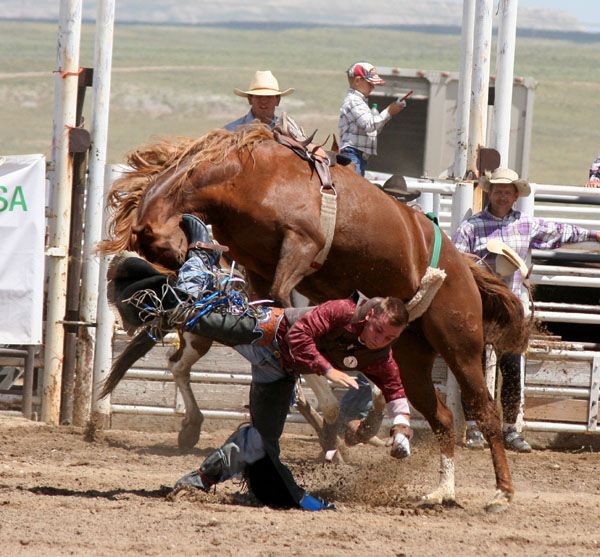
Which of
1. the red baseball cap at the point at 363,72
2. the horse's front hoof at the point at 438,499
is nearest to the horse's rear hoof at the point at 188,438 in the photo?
the horse's front hoof at the point at 438,499

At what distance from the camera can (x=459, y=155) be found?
8.52m

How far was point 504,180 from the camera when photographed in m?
7.75

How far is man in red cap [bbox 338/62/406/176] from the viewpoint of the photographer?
889 cm

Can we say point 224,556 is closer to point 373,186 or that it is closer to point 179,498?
point 179,498

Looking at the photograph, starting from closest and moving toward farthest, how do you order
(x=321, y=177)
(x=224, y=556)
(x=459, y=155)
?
1. (x=224, y=556)
2. (x=321, y=177)
3. (x=459, y=155)

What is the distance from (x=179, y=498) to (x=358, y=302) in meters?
1.28

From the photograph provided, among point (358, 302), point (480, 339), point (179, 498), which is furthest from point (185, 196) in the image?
point (480, 339)

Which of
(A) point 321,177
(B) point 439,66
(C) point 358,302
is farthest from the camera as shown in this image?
(B) point 439,66

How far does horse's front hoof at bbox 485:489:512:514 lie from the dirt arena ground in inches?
2.6

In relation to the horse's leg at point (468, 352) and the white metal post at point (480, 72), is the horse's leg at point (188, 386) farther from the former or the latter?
the white metal post at point (480, 72)

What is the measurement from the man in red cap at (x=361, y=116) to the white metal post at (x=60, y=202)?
2.00 meters

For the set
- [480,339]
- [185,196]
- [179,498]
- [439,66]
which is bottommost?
[179,498]

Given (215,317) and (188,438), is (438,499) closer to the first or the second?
(215,317)

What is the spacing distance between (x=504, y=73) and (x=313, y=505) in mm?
3625
